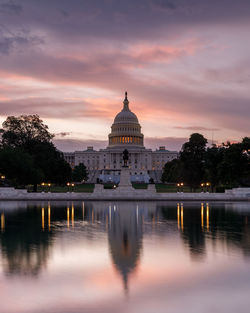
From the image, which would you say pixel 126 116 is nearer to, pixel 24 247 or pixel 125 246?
pixel 125 246

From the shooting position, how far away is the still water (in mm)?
9305

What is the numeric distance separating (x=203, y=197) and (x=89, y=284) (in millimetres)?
40443

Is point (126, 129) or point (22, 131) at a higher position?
point (126, 129)

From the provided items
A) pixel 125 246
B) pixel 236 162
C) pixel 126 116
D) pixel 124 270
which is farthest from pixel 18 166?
pixel 126 116

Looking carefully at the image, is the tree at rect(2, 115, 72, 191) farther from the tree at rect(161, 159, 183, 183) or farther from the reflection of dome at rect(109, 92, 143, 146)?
the reflection of dome at rect(109, 92, 143, 146)

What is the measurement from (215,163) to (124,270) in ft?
177

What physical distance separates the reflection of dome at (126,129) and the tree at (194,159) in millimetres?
113219

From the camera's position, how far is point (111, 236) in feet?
61.7

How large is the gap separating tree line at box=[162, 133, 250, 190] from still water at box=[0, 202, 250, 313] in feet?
130

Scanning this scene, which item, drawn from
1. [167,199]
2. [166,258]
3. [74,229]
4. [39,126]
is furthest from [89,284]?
[39,126]

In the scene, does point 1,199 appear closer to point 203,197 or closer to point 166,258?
point 203,197

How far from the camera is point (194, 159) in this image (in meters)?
68.4

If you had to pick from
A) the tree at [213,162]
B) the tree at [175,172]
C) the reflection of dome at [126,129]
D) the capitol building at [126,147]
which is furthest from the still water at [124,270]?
the reflection of dome at [126,129]

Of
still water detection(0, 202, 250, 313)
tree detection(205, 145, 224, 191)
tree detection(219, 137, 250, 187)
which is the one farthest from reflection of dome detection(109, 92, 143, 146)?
still water detection(0, 202, 250, 313)
